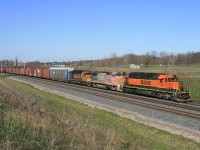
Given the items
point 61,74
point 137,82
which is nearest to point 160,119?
point 137,82

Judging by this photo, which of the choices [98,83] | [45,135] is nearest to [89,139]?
[45,135]

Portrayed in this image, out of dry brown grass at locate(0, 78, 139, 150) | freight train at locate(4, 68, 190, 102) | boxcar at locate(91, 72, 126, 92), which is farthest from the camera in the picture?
boxcar at locate(91, 72, 126, 92)

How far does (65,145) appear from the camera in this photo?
8102 mm

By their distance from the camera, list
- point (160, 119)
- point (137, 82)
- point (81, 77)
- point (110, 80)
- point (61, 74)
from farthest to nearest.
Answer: point (61, 74)
point (81, 77)
point (110, 80)
point (137, 82)
point (160, 119)

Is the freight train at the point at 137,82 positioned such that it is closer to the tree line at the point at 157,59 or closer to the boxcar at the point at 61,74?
the boxcar at the point at 61,74

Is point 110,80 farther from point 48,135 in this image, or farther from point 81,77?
point 48,135

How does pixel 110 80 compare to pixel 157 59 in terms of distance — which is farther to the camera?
pixel 157 59

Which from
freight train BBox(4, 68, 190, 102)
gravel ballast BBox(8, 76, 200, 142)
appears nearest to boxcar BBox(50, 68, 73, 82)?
freight train BBox(4, 68, 190, 102)

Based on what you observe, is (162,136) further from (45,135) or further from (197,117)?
(45,135)

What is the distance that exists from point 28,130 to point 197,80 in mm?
35519

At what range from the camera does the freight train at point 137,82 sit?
31875 millimetres

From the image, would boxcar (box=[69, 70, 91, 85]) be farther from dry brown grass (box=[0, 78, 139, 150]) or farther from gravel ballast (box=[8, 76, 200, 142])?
dry brown grass (box=[0, 78, 139, 150])

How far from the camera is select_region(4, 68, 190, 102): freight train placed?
31875mm

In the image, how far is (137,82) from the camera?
124 feet
